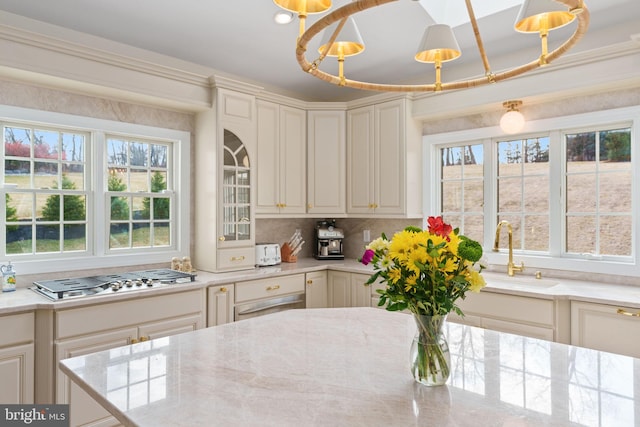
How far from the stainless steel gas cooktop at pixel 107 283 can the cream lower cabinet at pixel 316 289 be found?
41.2 inches

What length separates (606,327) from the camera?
2.37m

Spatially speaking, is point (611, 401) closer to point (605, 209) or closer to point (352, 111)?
point (605, 209)

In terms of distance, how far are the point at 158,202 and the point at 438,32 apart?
8.32ft

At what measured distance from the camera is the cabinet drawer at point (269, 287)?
10.3ft

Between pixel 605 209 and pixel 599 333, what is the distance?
3.29ft

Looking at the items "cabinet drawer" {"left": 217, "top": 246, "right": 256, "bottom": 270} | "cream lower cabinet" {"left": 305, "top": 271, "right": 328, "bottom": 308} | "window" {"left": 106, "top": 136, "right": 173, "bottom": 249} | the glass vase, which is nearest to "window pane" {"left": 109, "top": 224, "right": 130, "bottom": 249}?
"window" {"left": 106, "top": 136, "right": 173, "bottom": 249}

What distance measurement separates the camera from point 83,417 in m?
2.37

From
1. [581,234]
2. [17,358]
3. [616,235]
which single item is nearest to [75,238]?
[17,358]

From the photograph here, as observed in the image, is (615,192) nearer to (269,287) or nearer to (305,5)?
(269,287)

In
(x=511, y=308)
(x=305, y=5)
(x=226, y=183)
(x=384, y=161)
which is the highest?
(x=305, y=5)

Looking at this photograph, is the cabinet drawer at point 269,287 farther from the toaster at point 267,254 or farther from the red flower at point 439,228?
the red flower at point 439,228

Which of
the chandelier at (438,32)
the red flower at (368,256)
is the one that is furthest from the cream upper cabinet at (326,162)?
the red flower at (368,256)

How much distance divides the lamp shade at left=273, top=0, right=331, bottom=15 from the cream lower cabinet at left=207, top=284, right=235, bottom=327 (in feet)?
7.05

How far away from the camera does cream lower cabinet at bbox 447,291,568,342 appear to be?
8.27 ft
